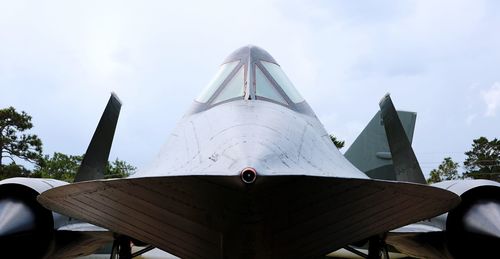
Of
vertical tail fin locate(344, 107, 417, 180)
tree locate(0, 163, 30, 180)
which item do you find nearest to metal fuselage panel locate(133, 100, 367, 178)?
vertical tail fin locate(344, 107, 417, 180)

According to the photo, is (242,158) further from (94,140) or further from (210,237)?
(94,140)

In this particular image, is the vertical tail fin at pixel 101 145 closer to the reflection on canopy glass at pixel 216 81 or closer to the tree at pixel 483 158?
the reflection on canopy glass at pixel 216 81

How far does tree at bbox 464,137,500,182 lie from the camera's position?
47.5m

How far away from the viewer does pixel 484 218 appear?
4316 mm

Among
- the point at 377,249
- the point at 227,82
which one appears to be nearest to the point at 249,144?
the point at 227,82

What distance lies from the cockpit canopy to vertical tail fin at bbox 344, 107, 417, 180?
585 cm

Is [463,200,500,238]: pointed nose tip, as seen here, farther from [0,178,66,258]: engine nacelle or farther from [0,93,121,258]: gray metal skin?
[0,178,66,258]: engine nacelle

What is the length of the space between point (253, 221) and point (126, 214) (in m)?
0.85

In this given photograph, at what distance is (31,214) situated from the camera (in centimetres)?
453

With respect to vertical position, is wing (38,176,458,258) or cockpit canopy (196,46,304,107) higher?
cockpit canopy (196,46,304,107)

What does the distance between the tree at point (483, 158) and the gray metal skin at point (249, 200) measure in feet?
160

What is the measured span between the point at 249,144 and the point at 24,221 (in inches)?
108

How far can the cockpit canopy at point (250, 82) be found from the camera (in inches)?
181

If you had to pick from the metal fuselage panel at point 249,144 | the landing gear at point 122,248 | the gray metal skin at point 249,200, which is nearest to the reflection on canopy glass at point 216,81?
the metal fuselage panel at point 249,144
